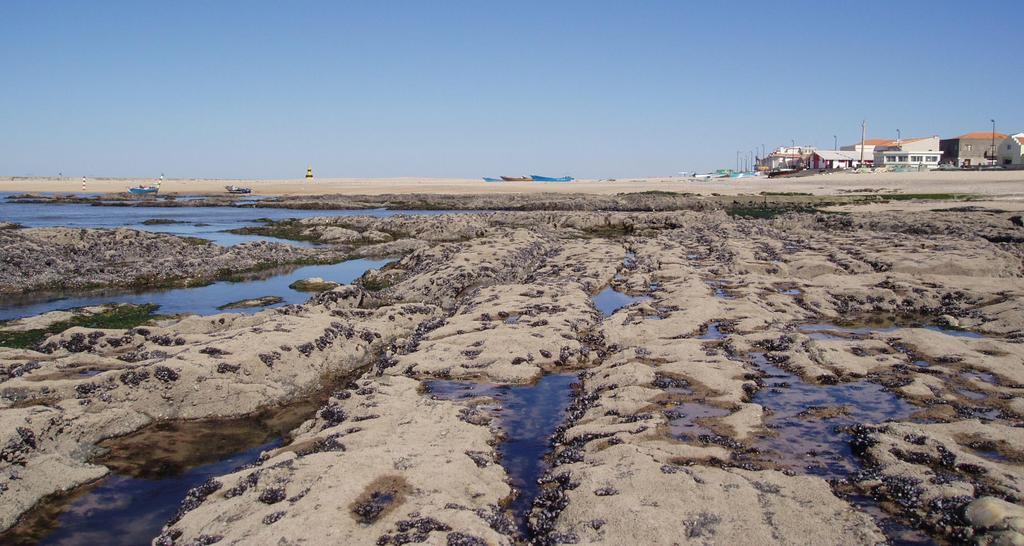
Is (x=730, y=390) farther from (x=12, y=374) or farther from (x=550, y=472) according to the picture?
(x=12, y=374)

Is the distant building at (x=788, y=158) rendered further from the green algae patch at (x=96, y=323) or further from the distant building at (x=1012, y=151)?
the green algae patch at (x=96, y=323)

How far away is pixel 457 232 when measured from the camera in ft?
131

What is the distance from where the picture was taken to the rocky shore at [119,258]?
23.7 meters

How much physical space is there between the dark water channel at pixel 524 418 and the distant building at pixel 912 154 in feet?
381

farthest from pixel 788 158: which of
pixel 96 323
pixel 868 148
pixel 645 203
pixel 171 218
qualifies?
pixel 96 323

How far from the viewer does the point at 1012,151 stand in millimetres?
91312

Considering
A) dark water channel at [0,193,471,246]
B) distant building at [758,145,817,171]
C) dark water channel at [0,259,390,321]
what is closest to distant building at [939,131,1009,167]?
distant building at [758,145,817,171]

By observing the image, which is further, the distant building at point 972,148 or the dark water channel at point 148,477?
the distant building at point 972,148

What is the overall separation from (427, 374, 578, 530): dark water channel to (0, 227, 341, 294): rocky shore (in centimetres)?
1607

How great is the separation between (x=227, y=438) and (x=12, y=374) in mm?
4785

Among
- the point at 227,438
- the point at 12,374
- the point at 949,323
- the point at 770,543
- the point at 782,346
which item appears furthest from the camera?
the point at 949,323

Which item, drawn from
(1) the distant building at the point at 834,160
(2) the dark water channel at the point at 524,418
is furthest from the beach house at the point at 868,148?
(2) the dark water channel at the point at 524,418

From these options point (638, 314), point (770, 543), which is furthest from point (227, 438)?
point (638, 314)

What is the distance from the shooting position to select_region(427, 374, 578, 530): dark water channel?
8609mm
